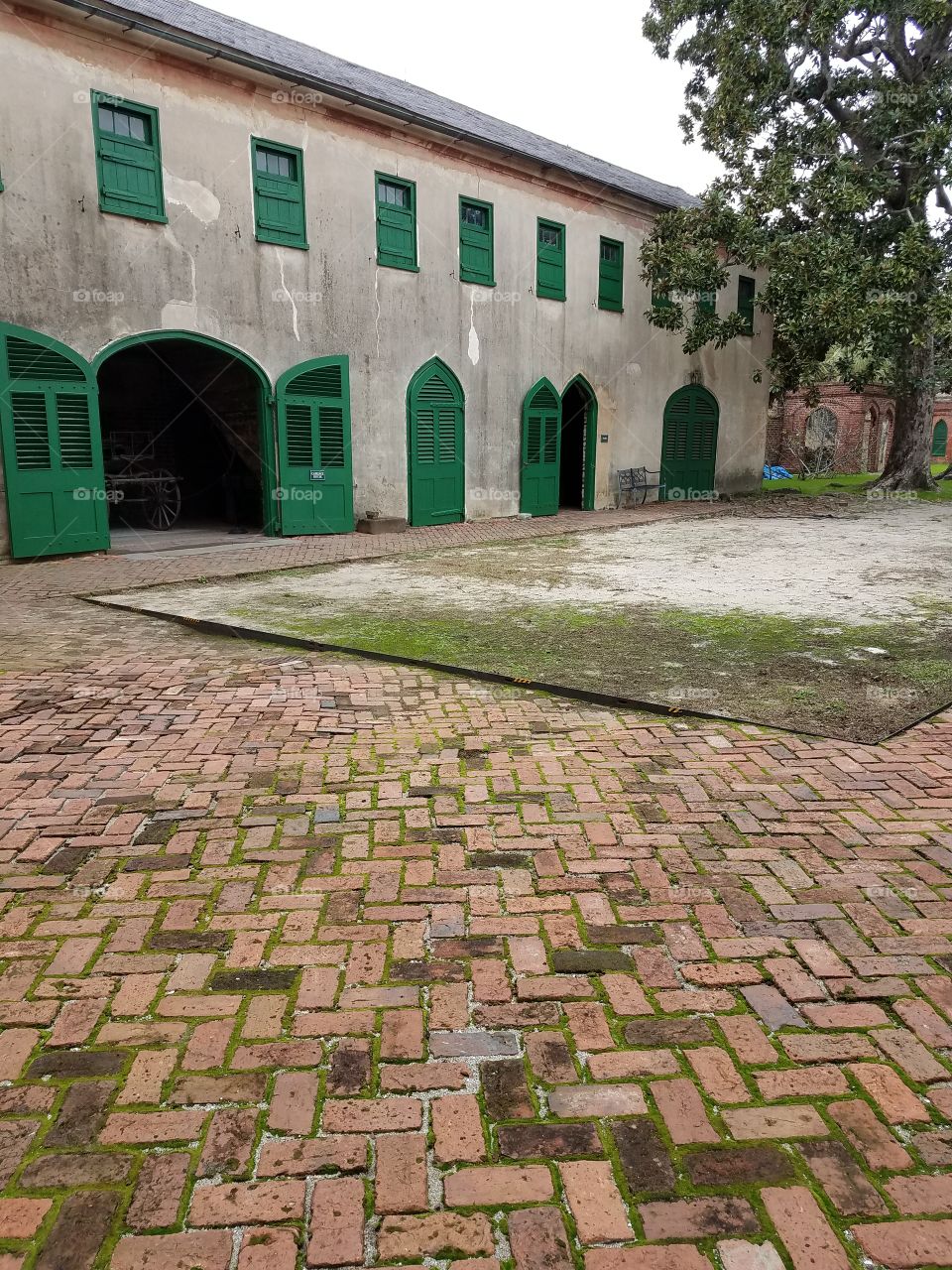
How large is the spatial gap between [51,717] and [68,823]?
59.9 inches

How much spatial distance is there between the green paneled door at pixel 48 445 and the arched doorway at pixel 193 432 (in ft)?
4.70

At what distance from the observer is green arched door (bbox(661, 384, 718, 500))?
21031 millimetres

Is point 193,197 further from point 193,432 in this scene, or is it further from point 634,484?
point 634,484

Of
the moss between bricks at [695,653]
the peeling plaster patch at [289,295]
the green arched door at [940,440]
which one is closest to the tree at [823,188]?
the peeling plaster patch at [289,295]

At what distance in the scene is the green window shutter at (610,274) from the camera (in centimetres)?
1838

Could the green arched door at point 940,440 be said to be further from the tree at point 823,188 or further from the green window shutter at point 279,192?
the green window shutter at point 279,192

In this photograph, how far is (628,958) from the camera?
2.58 meters

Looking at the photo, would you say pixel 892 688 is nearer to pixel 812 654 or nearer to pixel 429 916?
pixel 812 654

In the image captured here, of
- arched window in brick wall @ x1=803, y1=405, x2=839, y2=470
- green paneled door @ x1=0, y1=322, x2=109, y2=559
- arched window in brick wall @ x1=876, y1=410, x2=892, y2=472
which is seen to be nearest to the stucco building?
green paneled door @ x1=0, y1=322, x2=109, y2=559

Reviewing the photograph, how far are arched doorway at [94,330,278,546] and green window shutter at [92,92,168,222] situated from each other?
6.54 ft

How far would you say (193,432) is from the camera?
16.3 metres

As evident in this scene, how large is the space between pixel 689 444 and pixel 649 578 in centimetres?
1310

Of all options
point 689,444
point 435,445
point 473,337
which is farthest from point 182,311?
point 689,444

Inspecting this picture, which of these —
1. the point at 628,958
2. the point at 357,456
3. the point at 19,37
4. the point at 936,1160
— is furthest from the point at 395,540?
the point at 936,1160
